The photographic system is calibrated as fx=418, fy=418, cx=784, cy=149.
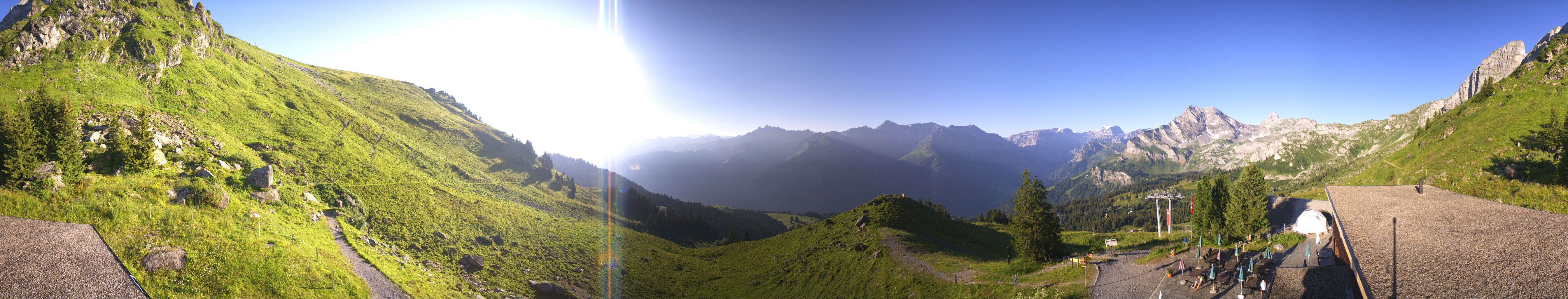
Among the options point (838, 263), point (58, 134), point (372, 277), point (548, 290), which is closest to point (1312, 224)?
point (838, 263)

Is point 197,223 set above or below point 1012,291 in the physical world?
above

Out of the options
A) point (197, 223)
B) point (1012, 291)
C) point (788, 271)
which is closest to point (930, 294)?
point (1012, 291)

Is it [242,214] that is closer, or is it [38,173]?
[38,173]

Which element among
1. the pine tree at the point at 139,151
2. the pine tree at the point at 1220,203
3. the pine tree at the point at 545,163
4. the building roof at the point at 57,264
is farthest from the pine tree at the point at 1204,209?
the pine tree at the point at 545,163

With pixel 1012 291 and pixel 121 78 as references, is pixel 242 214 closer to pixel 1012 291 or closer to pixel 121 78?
pixel 121 78

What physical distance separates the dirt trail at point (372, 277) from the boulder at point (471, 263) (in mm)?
8679

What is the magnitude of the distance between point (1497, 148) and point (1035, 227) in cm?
7320

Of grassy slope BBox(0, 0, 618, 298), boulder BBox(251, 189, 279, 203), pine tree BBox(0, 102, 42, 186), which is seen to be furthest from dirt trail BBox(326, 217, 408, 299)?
pine tree BBox(0, 102, 42, 186)

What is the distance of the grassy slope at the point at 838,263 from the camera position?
35375 mm

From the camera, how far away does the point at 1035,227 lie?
31969 mm

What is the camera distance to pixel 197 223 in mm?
23328

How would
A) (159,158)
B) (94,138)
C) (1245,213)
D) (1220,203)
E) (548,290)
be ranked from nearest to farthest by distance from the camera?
(94,138), (159,158), (1245,213), (548,290), (1220,203)

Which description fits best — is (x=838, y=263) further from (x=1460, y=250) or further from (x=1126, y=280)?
(x=1460, y=250)

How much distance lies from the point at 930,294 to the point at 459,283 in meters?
38.4
